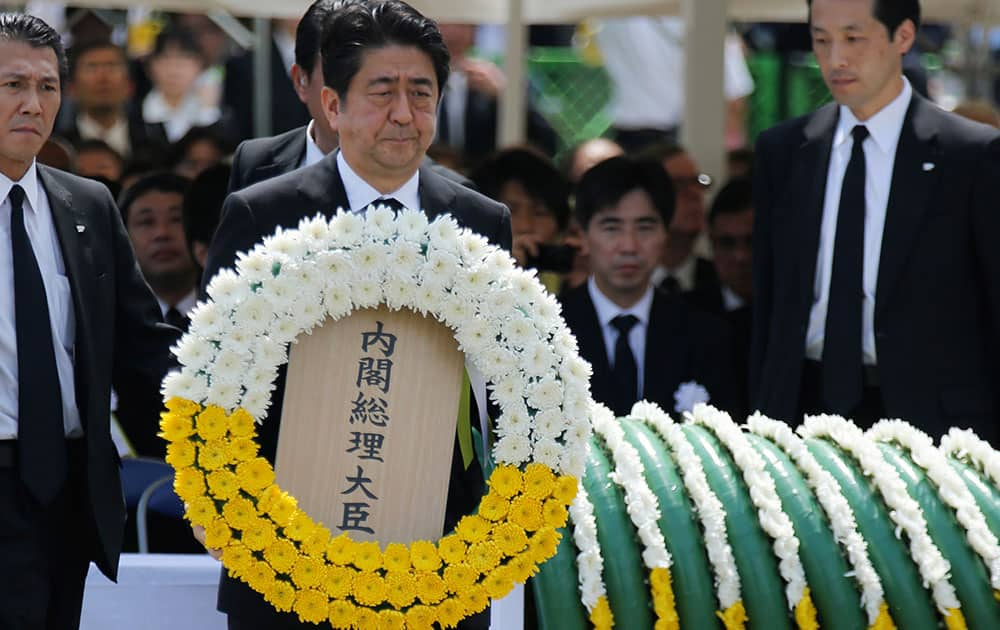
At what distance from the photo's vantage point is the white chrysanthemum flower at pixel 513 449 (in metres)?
3.45

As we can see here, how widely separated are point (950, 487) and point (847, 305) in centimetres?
78

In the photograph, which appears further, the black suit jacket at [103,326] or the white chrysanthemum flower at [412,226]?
the black suit jacket at [103,326]

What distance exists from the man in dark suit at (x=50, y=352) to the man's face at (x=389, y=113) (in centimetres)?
76

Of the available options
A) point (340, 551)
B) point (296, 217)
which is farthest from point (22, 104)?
point (340, 551)

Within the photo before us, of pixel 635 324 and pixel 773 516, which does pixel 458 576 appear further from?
pixel 635 324

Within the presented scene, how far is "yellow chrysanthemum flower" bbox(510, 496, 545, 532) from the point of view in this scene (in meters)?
3.43

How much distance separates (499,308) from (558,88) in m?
8.92

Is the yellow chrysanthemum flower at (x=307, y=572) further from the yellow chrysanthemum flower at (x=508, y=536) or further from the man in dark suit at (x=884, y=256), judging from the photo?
the man in dark suit at (x=884, y=256)

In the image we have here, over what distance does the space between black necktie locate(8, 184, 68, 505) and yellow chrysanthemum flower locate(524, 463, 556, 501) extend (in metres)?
1.12

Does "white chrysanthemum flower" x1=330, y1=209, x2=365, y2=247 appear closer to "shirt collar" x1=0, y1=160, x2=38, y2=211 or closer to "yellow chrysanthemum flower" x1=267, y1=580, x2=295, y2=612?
"yellow chrysanthemum flower" x1=267, y1=580, x2=295, y2=612

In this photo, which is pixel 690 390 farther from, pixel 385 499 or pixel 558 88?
pixel 558 88

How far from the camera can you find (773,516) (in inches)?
163


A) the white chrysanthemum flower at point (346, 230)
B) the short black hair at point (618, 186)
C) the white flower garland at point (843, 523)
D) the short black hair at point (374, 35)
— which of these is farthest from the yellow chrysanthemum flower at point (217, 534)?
the short black hair at point (618, 186)

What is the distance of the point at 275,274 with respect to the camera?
11.1 feet
